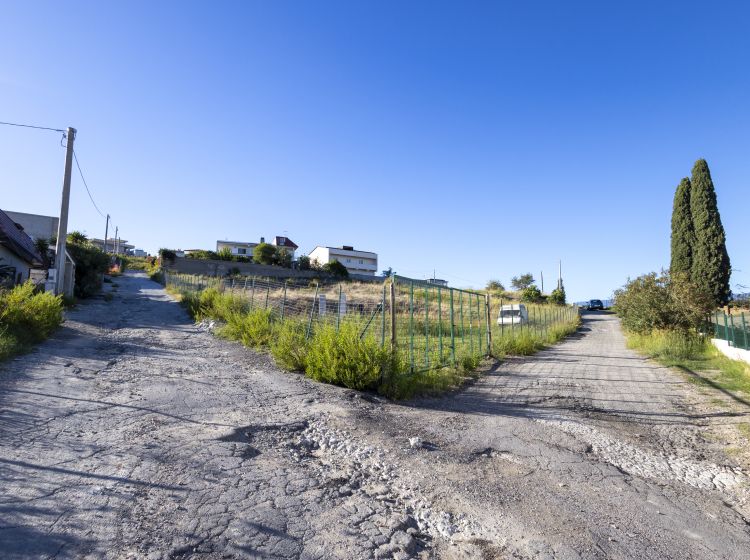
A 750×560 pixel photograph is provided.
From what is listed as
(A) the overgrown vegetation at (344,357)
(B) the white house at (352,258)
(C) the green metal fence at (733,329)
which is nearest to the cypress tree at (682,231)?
(C) the green metal fence at (733,329)

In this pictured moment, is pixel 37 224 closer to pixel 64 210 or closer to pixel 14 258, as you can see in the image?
pixel 14 258

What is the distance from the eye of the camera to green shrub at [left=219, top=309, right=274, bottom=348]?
10.2 metres

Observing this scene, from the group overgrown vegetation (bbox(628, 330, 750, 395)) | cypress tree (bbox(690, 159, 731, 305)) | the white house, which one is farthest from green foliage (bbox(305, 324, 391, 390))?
the white house

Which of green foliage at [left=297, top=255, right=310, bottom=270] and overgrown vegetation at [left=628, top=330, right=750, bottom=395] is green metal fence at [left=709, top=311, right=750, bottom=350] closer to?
overgrown vegetation at [left=628, top=330, right=750, bottom=395]

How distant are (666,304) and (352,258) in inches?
2713

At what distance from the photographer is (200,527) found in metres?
2.78

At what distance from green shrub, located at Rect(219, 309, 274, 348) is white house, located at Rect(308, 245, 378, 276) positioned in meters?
69.3

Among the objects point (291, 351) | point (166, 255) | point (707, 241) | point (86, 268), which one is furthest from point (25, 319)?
point (166, 255)

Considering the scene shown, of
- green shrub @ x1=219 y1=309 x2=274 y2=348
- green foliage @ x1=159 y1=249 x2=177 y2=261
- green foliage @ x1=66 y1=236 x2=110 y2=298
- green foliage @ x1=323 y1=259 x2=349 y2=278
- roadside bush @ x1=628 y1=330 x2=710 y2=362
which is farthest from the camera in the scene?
green foliage @ x1=323 y1=259 x2=349 y2=278

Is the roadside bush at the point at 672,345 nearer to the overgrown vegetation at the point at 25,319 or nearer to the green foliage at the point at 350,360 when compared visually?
the green foliage at the point at 350,360

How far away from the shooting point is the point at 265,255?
57.3 meters

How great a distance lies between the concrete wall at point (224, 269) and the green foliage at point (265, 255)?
4.07m

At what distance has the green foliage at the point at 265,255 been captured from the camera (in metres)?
56.9

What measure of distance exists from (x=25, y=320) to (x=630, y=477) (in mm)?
11066
